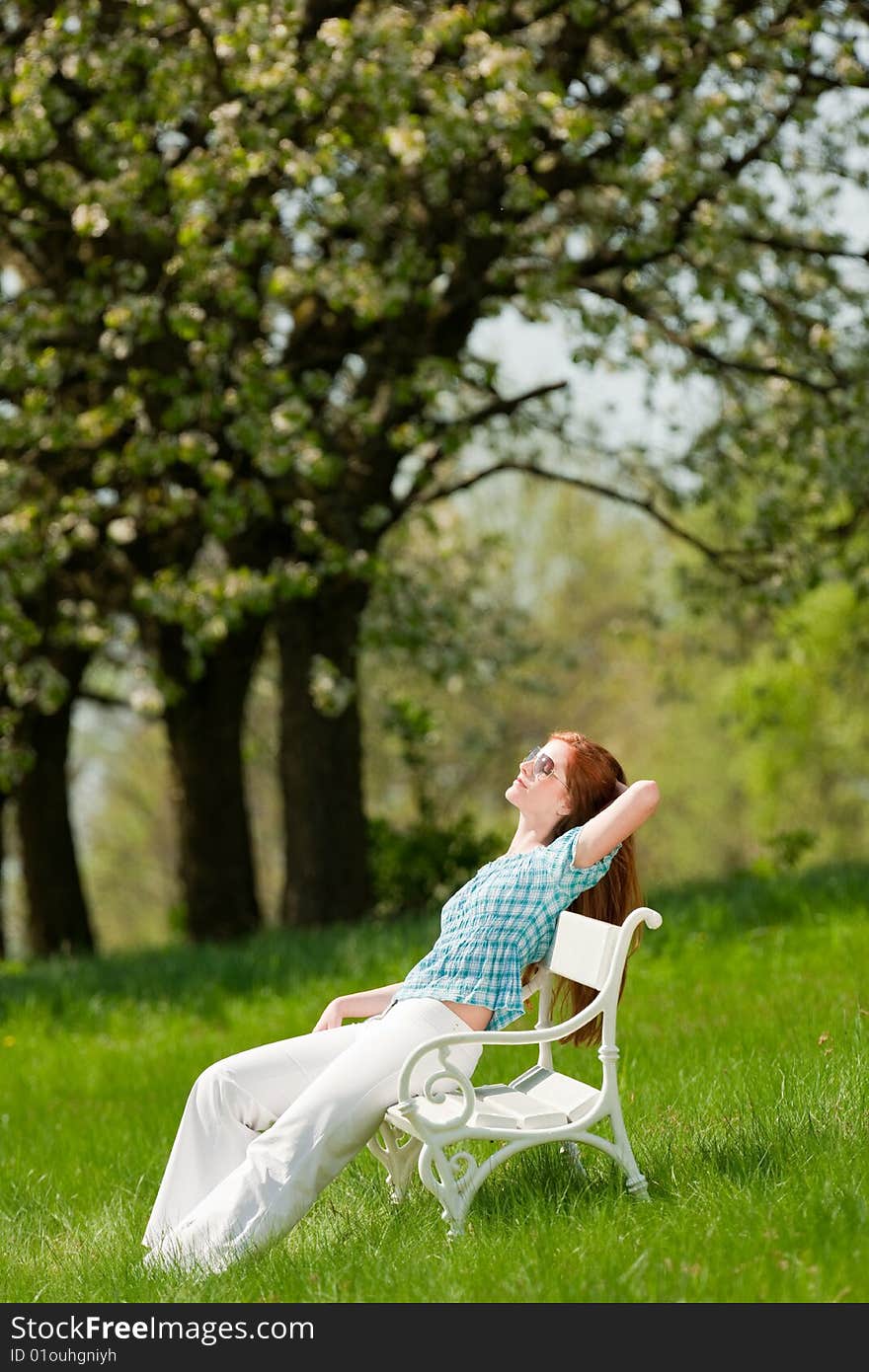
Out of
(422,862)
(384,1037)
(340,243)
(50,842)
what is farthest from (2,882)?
(384,1037)

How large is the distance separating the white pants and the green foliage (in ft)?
33.6

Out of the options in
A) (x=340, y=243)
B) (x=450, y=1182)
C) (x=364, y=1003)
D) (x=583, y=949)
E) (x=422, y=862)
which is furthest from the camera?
(x=422, y=862)

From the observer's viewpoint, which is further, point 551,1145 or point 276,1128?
point 551,1145

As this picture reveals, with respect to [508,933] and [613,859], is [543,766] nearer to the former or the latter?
[613,859]

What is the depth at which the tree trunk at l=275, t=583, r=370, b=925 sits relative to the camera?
13625mm

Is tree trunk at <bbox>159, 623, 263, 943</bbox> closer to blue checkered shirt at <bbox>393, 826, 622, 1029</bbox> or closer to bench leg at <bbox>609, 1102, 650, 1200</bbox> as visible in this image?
blue checkered shirt at <bbox>393, 826, 622, 1029</bbox>

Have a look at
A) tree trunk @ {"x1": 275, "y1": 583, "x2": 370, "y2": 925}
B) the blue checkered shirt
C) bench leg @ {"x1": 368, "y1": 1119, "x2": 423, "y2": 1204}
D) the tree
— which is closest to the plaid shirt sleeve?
the blue checkered shirt

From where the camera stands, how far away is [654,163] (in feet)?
37.6

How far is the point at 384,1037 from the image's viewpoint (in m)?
4.78

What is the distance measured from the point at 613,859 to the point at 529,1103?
796 mm

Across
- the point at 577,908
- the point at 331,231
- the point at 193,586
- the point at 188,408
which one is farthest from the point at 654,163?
the point at 577,908

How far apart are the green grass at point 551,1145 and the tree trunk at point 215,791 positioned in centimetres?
394

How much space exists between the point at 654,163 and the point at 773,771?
23649 millimetres
